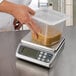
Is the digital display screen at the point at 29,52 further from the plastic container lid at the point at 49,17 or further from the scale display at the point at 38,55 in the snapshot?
the plastic container lid at the point at 49,17

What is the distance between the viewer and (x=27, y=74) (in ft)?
2.40

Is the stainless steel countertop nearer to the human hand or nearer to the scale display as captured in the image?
the scale display

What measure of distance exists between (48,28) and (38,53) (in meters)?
0.10

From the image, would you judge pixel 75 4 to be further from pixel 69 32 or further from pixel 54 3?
pixel 69 32

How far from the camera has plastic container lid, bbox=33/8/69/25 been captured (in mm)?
798

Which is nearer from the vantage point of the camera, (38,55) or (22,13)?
(38,55)

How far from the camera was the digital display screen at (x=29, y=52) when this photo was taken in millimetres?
796

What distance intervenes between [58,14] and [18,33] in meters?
0.32

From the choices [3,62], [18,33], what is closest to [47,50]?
[3,62]

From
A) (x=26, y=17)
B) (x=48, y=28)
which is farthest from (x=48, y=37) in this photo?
(x=26, y=17)

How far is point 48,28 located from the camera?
809 mm

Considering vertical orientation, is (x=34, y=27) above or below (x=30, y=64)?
above

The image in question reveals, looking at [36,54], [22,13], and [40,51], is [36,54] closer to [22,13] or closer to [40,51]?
[40,51]

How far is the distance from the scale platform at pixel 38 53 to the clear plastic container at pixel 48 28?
24 millimetres
